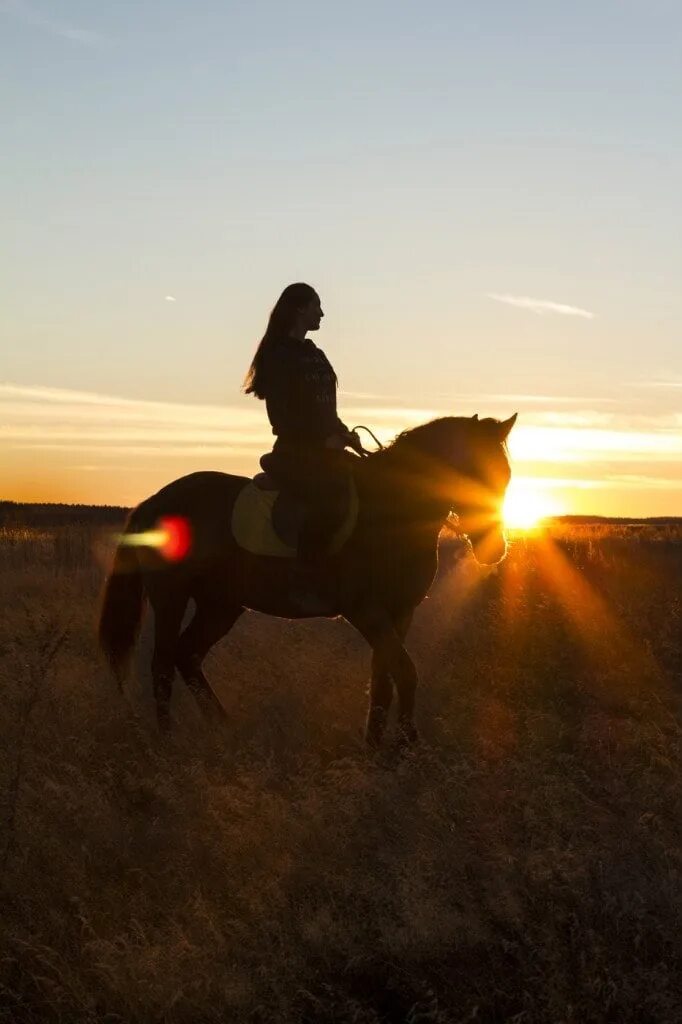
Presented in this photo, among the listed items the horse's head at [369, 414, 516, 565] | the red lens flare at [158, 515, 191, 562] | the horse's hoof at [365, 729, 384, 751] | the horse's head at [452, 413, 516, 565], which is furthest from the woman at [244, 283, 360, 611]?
the horse's hoof at [365, 729, 384, 751]

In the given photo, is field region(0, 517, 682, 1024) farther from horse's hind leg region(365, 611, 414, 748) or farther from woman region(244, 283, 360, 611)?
woman region(244, 283, 360, 611)

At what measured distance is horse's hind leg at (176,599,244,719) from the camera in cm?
923

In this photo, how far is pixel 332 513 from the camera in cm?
801

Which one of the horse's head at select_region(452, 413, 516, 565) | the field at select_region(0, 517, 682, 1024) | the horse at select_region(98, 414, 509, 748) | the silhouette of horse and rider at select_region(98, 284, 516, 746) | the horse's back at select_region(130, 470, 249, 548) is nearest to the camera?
the field at select_region(0, 517, 682, 1024)

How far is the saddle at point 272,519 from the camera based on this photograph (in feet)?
26.8

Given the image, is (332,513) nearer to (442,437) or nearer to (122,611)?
(442,437)

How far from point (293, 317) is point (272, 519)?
5.13 ft

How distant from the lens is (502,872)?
506 cm

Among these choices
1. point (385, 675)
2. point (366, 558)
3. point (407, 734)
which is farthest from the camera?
point (366, 558)

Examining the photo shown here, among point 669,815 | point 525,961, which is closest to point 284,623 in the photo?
point 669,815

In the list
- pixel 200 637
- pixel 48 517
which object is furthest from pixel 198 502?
pixel 48 517

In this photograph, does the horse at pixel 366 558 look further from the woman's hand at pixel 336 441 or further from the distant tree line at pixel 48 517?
the distant tree line at pixel 48 517

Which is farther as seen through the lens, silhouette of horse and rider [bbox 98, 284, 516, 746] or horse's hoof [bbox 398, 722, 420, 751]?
silhouette of horse and rider [bbox 98, 284, 516, 746]

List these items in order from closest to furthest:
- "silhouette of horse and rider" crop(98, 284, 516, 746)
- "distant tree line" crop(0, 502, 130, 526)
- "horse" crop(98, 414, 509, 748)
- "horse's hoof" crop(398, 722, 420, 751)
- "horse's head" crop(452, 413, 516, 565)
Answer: "horse's hoof" crop(398, 722, 420, 751), "silhouette of horse and rider" crop(98, 284, 516, 746), "horse" crop(98, 414, 509, 748), "horse's head" crop(452, 413, 516, 565), "distant tree line" crop(0, 502, 130, 526)
